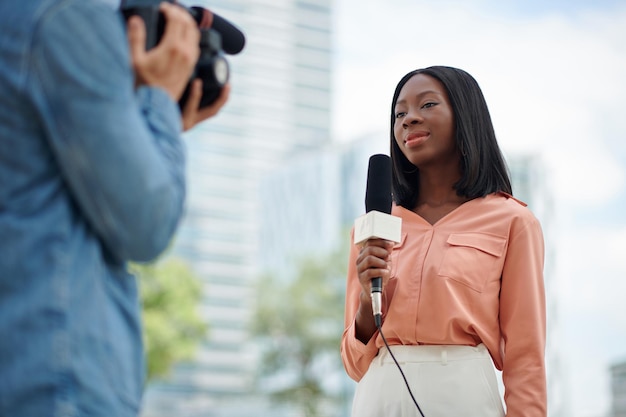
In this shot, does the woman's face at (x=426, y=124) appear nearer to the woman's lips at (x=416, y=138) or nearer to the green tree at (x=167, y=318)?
the woman's lips at (x=416, y=138)

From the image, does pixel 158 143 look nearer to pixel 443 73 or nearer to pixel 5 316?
pixel 5 316

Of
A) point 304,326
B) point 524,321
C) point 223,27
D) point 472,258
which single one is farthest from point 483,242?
point 304,326

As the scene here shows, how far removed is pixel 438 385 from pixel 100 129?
1.25 meters

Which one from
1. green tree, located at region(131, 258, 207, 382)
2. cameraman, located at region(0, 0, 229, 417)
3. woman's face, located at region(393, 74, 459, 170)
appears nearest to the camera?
cameraman, located at region(0, 0, 229, 417)

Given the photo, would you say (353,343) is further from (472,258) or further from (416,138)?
(416,138)

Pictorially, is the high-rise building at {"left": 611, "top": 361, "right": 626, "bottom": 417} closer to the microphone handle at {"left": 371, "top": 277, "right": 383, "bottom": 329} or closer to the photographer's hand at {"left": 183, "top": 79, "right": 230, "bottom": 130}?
the microphone handle at {"left": 371, "top": 277, "right": 383, "bottom": 329}

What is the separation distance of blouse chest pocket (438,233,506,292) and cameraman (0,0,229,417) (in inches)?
45.1

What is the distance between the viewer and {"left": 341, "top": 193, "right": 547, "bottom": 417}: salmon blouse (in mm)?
2314

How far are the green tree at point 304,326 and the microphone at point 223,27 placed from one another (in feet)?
107

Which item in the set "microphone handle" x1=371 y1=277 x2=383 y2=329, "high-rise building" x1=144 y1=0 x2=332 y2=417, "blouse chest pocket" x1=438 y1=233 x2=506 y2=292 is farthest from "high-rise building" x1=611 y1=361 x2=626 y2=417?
"microphone handle" x1=371 y1=277 x2=383 y2=329

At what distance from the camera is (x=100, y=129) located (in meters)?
1.32

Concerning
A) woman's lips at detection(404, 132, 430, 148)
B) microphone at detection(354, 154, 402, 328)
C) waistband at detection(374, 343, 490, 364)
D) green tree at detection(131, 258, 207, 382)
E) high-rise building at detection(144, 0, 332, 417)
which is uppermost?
woman's lips at detection(404, 132, 430, 148)

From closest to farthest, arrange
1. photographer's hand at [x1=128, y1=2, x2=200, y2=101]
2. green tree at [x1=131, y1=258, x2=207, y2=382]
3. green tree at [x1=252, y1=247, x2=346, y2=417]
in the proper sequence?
photographer's hand at [x1=128, y1=2, x2=200, y2=101] < green tree at [x1=131, y1=258, x2=207, y2=382] < green tree at [x1=252, y1=247, x2=346, y2=417]

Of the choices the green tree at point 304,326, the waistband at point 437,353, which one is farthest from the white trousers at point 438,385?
the green tree at point 304,326
